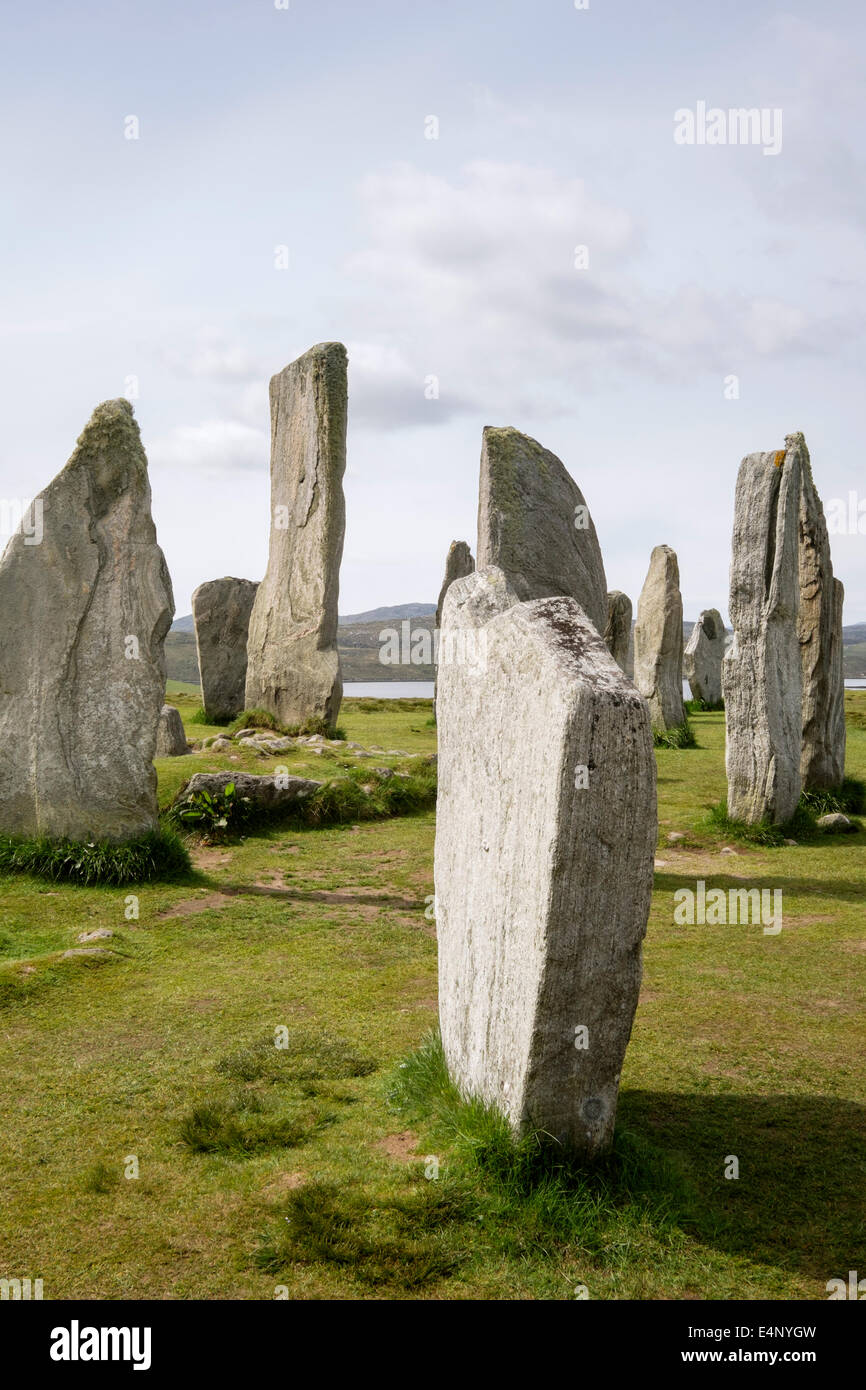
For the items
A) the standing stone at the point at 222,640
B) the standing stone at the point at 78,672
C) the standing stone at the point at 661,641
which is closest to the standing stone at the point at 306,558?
the standing stone at the point at 222,640

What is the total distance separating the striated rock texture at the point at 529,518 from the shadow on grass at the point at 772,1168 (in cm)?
400

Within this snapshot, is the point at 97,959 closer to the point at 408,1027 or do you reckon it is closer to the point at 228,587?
the point at 408,1027

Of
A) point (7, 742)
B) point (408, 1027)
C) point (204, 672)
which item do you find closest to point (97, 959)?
point (408, 1027)

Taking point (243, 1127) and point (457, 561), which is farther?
point (457, 561)

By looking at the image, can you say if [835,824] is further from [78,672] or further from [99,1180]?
[99,1180]

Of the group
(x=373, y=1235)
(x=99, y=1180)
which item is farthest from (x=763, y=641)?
(x=99, y=1180)

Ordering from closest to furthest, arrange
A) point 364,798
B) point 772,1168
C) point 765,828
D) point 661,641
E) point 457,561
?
point 772,1168 < point 765,828 < point 364,798 < point 661,641 < point 457,561

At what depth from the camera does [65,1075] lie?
5098mm

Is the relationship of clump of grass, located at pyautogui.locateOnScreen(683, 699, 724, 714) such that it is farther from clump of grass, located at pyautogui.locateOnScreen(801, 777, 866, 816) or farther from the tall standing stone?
clump of grass, located at pyautogui.locateOnScreen(801, 777, 866, 816)

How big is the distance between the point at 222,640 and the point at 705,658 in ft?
45.6

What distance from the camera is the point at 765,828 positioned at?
10.9 metres

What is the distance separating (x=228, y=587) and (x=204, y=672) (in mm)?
1634

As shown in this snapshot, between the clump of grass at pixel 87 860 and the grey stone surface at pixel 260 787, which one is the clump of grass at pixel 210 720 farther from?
the clump of grass at pixel 87 860

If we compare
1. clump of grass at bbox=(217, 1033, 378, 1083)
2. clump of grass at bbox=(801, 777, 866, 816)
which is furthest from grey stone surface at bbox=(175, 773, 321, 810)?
clump of grass at bbox=(801, 777, 866, 816)
